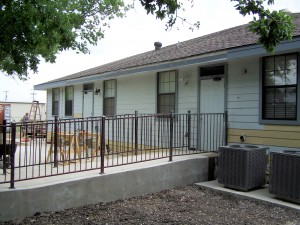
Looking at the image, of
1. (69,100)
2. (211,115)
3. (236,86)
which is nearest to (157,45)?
(69,100)

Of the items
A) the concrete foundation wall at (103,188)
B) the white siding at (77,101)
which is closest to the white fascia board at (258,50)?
the concrete foundation wall at (103,188)

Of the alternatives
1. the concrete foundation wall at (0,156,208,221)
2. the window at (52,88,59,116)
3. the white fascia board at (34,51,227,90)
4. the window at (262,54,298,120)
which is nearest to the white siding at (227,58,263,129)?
the window at (262,54,298,120)

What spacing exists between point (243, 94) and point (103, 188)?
13.3ft

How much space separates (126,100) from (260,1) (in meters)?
7.62

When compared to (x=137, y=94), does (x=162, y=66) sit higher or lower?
higher

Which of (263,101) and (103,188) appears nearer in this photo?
(103,188)

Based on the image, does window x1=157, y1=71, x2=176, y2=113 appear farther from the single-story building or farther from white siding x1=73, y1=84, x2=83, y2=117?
white siding x1=73, y1=84, x2=83, y2=117

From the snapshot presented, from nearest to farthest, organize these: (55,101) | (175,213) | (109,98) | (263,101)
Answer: (175,213), (263,101), (109,98), (55,101)

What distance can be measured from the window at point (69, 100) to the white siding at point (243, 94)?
9.58 meters

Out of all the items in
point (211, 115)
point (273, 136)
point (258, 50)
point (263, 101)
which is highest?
point (258, 50)

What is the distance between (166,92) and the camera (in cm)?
1009

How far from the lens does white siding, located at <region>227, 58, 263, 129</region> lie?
746 centimetres

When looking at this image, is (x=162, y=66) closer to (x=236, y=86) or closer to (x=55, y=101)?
(x=236, y=86)

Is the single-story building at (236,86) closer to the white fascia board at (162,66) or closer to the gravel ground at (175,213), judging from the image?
the white fascia board at (162,66)
